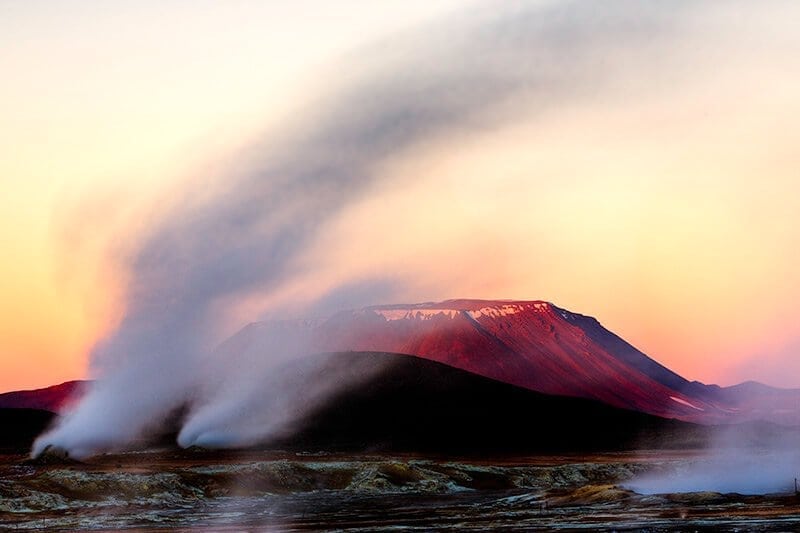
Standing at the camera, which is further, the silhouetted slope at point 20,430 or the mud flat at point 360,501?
the silhouetted slope at point 20,430

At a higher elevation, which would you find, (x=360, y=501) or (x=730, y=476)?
(x=730, y=476)

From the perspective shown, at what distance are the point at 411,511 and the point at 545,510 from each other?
26.9 feet

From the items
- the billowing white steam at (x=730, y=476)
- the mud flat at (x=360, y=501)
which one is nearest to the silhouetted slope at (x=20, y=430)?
the mud flat at (x=360, y=501)

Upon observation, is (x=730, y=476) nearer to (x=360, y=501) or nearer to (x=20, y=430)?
(x=360, y=501)

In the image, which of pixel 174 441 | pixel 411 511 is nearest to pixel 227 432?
pixel 174 441

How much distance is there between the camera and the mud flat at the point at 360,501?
63406mm

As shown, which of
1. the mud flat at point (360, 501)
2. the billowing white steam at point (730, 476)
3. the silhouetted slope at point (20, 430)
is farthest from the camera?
the silhouetted slope at point (20, 430)

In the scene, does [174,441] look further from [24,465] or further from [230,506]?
[230,506]

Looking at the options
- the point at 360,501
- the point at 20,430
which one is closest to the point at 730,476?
the point at 360,501

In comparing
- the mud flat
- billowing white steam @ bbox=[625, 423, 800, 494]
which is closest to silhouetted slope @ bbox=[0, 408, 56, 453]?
the mud flat

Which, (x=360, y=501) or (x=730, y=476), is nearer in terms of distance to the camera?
(x=360, y=501)

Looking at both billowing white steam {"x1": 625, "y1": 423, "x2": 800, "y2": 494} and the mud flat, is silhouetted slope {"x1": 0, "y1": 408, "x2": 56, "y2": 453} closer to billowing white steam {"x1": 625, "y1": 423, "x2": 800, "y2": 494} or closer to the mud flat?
the mud flat

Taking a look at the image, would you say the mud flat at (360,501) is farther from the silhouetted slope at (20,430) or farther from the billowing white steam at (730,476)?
the silhouetted slope at (20,430)

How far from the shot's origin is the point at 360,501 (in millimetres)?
82125
